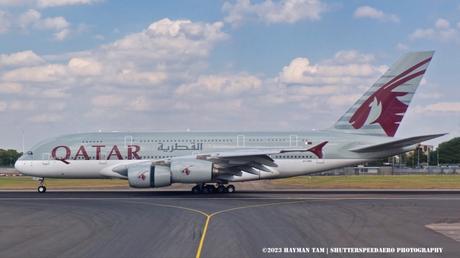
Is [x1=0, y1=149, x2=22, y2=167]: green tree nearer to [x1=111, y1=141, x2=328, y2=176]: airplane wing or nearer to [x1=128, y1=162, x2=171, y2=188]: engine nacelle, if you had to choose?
[x1=128, y1=162, x2=171, y2=188]: engine nacelle

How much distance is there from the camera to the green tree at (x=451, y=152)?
17338 centimetres

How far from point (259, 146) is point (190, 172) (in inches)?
225

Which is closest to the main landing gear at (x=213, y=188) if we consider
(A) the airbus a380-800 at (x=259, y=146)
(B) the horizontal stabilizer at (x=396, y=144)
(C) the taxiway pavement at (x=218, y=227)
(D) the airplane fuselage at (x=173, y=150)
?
(A) the airbus a380-800 at (x=259, y=146)

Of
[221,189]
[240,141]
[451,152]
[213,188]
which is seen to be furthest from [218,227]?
[451,152]

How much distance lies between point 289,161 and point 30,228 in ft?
69.5

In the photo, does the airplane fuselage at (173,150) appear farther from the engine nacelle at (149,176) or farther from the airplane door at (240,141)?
the engine nacelle at (149,176)

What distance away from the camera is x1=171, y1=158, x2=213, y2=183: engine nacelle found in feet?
116

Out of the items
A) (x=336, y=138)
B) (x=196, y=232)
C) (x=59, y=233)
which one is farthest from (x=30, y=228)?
(x=336, y=138)

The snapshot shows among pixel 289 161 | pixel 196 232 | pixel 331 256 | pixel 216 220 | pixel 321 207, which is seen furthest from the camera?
pixel 289 161

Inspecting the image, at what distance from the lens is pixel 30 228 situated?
63.6ft

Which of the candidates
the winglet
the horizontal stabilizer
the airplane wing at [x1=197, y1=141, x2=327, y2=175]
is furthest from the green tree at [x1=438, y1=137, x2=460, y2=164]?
the winglet

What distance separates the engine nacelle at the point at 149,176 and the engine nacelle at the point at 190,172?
42 cm

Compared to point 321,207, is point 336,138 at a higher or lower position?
higher

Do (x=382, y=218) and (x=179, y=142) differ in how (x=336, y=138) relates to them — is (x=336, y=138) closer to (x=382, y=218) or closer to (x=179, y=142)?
(x=179, y=142)
